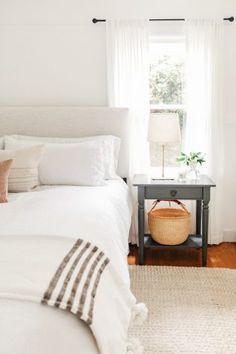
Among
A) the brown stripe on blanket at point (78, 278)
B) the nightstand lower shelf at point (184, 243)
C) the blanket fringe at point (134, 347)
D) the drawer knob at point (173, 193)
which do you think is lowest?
the nightstand lower shelf at point (184, 243)

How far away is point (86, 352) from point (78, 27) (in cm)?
293

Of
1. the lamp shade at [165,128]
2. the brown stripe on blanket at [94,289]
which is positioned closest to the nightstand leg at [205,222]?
the lamp shade at [165,128]

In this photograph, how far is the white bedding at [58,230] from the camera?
3.12 ft

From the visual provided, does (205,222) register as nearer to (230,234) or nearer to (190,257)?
(190,257)

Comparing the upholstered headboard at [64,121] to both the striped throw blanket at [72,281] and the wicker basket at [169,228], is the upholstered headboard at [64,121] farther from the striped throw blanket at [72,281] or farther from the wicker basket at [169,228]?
the striped throw blanket at [72,281]

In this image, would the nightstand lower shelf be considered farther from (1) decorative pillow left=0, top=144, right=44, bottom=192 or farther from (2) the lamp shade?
(1) decorative pillow left=0, top=144, right=44, bottom=192

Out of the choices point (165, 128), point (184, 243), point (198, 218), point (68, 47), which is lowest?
point (184, 243)

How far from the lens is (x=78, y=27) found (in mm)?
3318

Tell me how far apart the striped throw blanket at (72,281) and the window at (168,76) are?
2163mm

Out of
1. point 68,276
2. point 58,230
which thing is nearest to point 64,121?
point 58,230

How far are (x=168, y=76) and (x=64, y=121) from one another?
1.05 meters

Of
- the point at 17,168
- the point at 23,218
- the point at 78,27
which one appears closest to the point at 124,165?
the point at 17,168

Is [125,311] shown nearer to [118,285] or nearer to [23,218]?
[118,285]

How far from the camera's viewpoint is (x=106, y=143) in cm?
302
